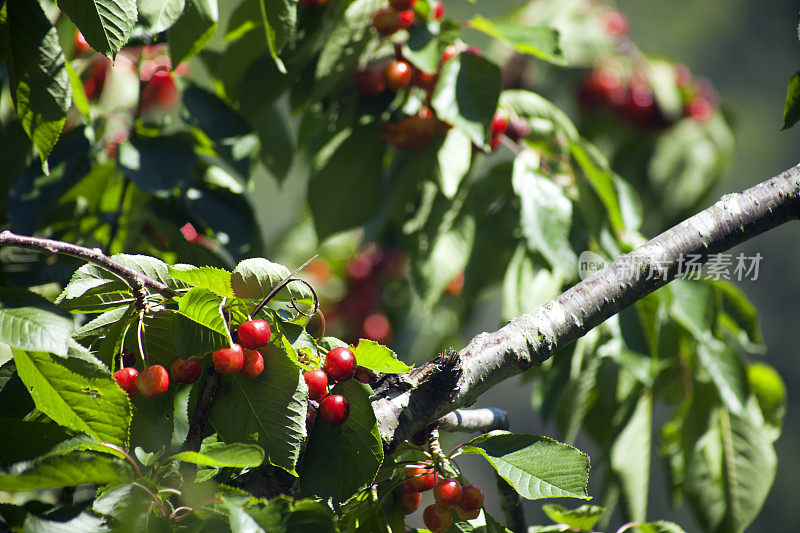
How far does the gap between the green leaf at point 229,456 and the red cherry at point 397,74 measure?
63cm

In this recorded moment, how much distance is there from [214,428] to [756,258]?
97 centimetres

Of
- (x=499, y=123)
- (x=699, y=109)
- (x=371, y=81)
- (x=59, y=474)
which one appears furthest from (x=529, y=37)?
(x=699, y=109)

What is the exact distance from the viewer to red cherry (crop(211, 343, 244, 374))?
51 centimetres

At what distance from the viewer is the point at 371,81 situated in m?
0.97

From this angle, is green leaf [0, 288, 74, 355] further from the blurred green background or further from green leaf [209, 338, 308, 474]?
the blurred green background

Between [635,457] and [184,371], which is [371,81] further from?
[635,457]

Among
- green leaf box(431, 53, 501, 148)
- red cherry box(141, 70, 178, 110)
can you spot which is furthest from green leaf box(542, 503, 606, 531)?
red cherry box(141, 70, 178, 110)

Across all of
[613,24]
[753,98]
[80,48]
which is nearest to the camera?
[80,48]

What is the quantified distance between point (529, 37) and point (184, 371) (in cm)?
67

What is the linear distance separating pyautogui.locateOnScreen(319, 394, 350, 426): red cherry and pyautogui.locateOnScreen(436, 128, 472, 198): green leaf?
1.33 ft

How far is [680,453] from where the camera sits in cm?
115

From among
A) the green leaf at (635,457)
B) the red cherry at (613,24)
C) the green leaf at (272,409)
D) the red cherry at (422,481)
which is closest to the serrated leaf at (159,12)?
the green leaf at (272,409)

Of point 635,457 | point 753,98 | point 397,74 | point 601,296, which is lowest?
point 635,457

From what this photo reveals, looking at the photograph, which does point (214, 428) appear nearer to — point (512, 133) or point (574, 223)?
point (574, 223)
